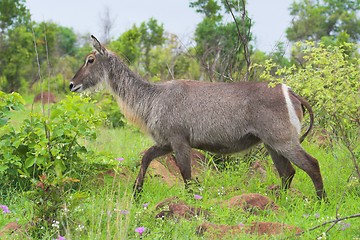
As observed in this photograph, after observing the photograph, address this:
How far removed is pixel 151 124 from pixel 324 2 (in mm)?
37928

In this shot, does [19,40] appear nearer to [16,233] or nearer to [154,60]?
[154,60]

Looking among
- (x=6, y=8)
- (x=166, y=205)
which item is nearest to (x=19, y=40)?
(x=6, y=8)

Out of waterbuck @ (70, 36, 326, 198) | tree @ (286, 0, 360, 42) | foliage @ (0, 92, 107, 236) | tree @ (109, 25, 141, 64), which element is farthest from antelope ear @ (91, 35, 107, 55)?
tree @ (286, 0, 360, 42)

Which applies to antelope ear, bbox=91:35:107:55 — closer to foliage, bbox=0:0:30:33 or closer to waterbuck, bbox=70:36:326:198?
waterbuck, bbox=70:36:326:198

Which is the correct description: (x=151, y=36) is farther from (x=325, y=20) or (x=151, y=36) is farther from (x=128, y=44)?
(x=325, y=20)

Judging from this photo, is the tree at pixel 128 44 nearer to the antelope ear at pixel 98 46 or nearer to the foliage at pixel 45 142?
the antelope ear at pixel 98 46

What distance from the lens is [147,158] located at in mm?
6594

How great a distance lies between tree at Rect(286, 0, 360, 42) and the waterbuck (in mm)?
29968

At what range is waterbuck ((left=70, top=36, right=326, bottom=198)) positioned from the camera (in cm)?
620

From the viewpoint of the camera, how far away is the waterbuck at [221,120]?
6.20m

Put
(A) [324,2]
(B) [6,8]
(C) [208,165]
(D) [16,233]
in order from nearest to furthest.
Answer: (D) [16,233] < (C) [208,165] < (B) [6,8] < (A) [324,2]

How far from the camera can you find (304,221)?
5238mm

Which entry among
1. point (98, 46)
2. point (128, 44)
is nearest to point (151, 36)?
point (128, 44)

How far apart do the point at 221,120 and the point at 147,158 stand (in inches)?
34.1
